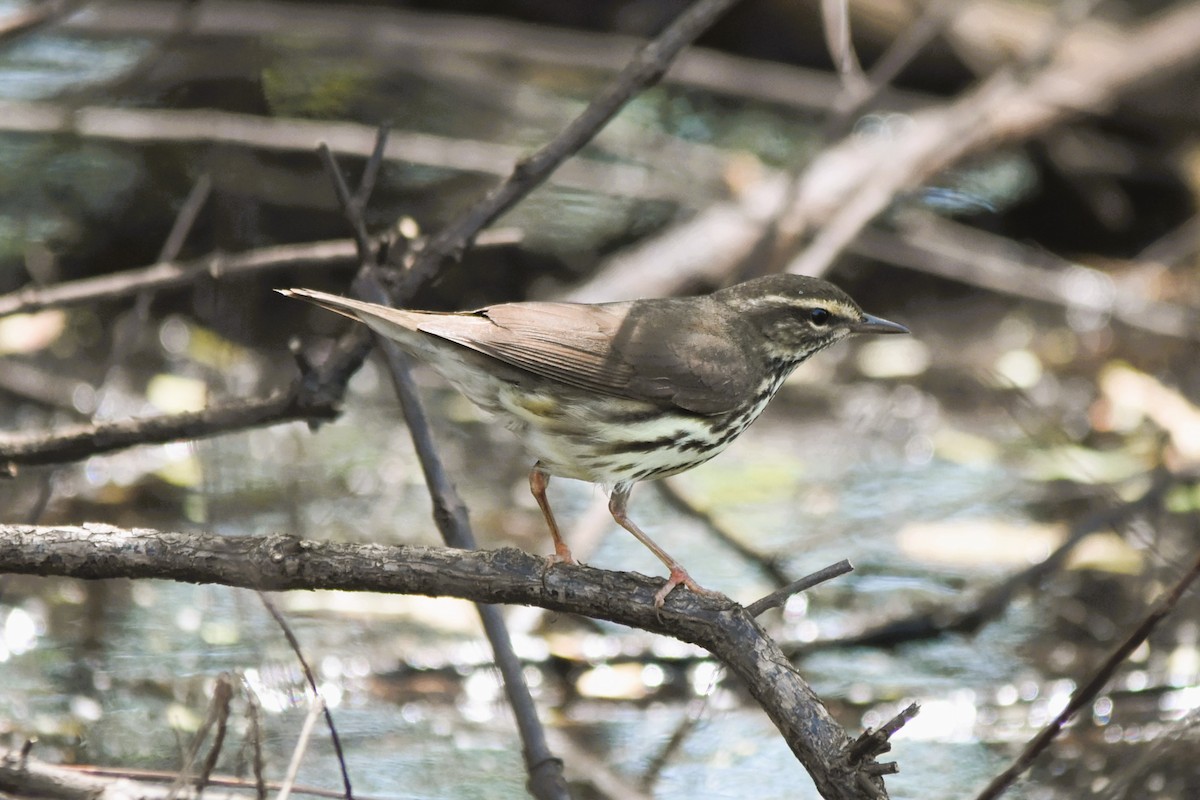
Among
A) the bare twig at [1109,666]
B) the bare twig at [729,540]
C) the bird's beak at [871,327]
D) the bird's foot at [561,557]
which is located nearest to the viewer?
the bare twig at [1109,666]

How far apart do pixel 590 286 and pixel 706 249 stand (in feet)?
2.37

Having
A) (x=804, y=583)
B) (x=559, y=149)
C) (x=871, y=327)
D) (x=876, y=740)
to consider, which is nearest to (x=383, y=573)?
(x=804, y=583)

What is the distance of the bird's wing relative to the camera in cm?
389

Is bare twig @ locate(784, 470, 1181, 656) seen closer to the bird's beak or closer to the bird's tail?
the bird's beak

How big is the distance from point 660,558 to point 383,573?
1131 millimetres

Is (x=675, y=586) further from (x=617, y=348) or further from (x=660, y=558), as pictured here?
(x=617, y=348)

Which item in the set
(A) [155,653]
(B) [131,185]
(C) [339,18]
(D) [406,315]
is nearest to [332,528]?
(A) [155,653]

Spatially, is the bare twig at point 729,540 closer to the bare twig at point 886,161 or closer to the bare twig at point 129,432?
the bare twig at point 886,161

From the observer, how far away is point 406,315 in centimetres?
366

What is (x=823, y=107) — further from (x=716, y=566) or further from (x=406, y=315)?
(x=406, y=315)

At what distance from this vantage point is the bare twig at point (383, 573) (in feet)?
9.82

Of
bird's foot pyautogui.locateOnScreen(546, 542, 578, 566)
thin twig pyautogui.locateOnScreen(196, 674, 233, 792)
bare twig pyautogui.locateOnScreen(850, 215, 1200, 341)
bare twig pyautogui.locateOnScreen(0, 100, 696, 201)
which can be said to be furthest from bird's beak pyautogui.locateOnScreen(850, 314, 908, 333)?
bare twig pyautogui.locateOnScreen(850, 215, 1200, 341)

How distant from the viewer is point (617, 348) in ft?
13.6

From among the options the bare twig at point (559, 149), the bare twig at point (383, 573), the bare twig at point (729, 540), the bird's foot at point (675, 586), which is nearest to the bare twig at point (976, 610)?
the bare twig at point (729, 540)
